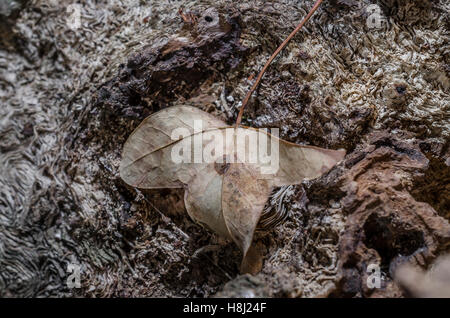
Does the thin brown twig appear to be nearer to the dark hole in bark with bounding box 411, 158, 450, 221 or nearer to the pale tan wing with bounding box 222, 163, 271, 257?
the pale tan wing with bounding box 222, 163, 271, 257

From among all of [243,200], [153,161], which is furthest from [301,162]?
[153,161]

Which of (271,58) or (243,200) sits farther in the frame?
(271,58)

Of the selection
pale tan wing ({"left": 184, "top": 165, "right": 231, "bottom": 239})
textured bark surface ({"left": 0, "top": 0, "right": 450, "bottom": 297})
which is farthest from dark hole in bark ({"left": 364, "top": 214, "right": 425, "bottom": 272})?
pale tan wing ({"left": 184, "top": 165, "right": 231, "bottom": 239})

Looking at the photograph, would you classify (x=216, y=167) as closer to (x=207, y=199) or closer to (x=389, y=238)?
(x=207, y=199)

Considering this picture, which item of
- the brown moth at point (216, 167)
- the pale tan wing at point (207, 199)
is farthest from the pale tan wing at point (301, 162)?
the pale tan wing at point (207, 199)

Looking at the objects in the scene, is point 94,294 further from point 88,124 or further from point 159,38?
point 159,38

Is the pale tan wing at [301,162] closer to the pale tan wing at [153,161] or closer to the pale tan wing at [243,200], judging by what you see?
the pale tan wing at [243,200]
